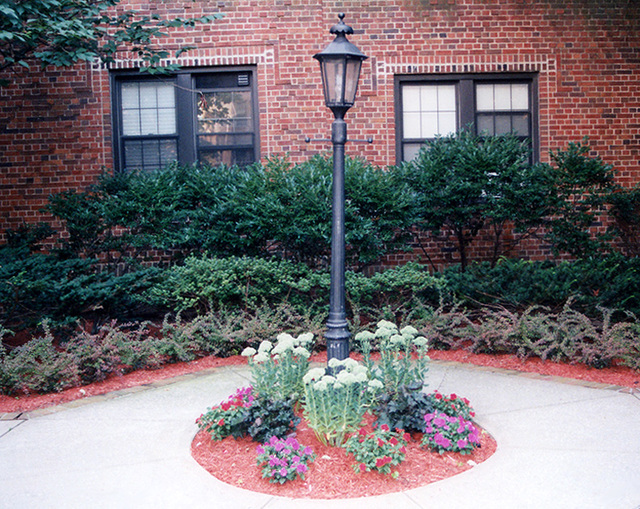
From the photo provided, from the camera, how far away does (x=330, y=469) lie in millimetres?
3688

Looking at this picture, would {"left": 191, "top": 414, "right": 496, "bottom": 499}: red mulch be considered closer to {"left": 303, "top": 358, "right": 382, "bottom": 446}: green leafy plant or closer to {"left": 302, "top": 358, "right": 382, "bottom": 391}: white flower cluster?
{"left": 303, "top": 358, "right": 382, "bottom": 446}: green leafy plant

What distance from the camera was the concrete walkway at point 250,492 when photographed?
336 cm

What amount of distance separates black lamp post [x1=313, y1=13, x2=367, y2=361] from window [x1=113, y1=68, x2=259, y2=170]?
4.84 m

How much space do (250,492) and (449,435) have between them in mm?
1296

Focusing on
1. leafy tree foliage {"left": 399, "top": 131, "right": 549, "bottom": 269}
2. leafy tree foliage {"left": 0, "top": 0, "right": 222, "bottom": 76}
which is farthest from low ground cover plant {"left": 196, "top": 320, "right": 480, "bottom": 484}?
leafy tree foliage {"left": 0, "top": 0, "right": 222, "bottom": 76}

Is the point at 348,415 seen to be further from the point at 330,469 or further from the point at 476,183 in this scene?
the point at 476,183

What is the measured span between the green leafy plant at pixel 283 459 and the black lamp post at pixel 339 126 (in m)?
1.09

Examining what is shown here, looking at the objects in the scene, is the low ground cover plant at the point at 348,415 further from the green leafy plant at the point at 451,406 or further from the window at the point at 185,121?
the window at the point at 185,121

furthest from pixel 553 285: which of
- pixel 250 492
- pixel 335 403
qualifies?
pixel 250 492

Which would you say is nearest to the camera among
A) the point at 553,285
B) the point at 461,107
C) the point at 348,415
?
the point at 348,415

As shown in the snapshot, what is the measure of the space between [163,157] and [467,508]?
746 cm

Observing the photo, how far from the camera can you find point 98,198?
847 centimetres

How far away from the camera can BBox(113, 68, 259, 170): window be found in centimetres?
934

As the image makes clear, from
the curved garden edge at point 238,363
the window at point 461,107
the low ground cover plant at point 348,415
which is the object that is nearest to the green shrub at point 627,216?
the window at point 461,107
